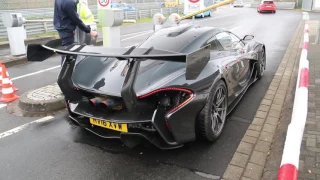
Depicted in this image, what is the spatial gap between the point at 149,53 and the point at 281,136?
2096 millimetres

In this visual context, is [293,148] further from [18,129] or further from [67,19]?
[67,19]

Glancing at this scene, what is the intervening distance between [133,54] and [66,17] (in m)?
3.05

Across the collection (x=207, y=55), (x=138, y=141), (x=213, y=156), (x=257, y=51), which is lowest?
(x=213, y=156)

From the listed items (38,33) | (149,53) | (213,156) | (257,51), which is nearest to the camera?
(149,53)

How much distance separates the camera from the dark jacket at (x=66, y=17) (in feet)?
17.2

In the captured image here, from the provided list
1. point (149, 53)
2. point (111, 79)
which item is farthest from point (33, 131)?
point (149, 53)

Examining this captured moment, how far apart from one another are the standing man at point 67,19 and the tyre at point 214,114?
300 centimetres

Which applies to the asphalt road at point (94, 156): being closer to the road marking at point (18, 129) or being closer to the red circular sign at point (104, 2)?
the road marking at point (18, 129)

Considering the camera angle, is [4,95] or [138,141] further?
[4,95]

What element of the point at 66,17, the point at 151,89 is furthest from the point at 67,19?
the point at 151,89

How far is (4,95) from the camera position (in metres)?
5.32

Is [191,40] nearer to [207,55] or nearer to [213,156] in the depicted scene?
[207,55]

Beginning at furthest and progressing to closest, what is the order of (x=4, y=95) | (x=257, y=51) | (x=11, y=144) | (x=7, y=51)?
(x=7, y=51)
(x=257, y=51)
(x=4, y=95)
(x=11, y=144)

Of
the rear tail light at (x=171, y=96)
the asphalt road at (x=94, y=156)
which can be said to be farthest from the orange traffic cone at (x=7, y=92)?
the rear tail light at (x=171, y=96)
